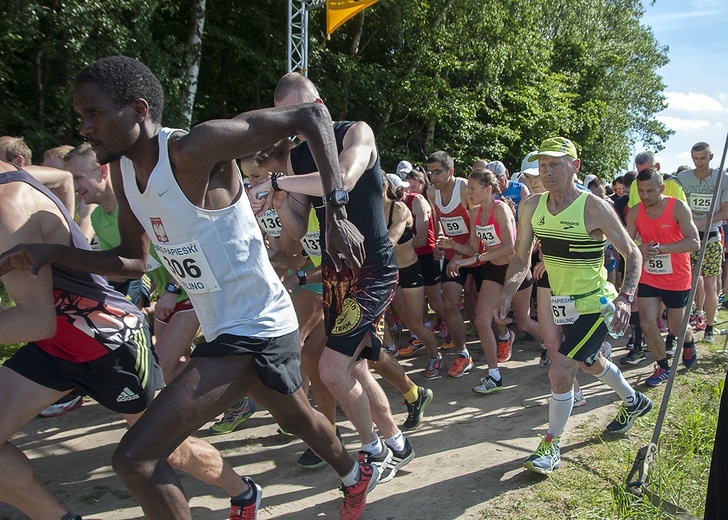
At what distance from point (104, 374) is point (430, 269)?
14.3 ft

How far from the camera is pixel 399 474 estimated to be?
4012 millimetres

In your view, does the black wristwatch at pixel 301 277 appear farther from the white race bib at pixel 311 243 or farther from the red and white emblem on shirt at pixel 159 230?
the red and white emblem on shirt at pixel 159 230

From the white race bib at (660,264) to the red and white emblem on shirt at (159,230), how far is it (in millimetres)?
4674

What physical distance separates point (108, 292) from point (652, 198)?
4.80m

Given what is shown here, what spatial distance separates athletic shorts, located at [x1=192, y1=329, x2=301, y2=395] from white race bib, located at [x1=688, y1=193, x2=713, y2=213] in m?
6.30

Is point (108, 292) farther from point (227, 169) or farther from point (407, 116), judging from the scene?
point (407, 116)

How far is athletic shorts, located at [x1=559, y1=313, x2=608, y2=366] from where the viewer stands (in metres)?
3.90

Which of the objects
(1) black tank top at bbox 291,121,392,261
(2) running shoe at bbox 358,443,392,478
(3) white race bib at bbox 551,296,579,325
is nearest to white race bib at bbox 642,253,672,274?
(3) white race bib at bbox 551,296,579,325

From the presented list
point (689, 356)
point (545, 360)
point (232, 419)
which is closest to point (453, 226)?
point (545, 360)

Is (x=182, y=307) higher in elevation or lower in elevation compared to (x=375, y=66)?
lower

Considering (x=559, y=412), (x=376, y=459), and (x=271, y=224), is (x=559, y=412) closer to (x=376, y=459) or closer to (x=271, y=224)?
(x=376, y=459)

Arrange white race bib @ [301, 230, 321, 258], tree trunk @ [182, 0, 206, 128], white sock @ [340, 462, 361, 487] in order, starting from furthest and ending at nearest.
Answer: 1. tree trunk @ [182, 0, 206, 128]
2. white race bib @ [301, 230, 321, 258]
3. white sock @ [340, 462, 361, 487]

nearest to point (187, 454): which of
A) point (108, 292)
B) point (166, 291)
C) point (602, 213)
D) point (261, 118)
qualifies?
point (108, 292)

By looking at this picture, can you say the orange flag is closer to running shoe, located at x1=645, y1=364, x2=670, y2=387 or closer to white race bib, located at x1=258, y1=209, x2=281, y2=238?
white race bib, located at x1=258, y1=209, x2=281, y2=238
